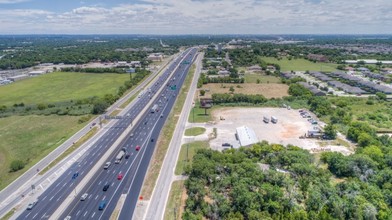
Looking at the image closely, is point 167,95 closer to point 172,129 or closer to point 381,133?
point 172,129

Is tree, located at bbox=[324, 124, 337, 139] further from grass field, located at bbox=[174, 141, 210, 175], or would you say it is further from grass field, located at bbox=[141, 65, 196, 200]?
grass field, located at bbox=[141, 65, 196, 200]

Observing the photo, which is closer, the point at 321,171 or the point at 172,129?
the point at 321,171

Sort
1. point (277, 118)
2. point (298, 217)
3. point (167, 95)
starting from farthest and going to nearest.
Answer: point (167, 95) → point (277, 118) → point (298, 217)

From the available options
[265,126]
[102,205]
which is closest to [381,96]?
[265,126]

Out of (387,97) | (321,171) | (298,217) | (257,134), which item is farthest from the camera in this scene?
(387,97)

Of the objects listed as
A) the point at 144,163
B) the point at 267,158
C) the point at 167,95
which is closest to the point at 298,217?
the point at 267,158
